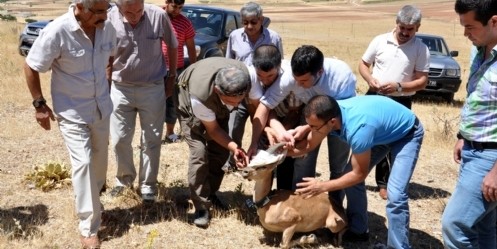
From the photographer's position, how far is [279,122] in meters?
4.25

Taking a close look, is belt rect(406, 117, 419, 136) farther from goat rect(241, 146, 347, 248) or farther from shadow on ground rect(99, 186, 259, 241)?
shadow on ground rect(99, 186, 259, 241)

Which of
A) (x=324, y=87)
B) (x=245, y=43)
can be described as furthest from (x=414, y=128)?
(x=245, y=43)

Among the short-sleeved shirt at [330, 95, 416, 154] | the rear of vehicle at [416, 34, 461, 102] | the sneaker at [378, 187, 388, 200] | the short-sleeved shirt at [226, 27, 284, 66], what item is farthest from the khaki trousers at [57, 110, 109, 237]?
the rear of vehicle at [416, 34, 461, 102]

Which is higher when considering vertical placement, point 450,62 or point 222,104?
point 222,104

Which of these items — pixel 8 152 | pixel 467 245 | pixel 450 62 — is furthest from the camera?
pixel 450 62

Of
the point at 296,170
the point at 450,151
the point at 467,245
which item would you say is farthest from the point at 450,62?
the point at 467,245

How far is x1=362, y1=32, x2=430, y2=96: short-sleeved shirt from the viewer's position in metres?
5.07

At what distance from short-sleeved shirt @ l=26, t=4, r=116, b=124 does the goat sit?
122cm

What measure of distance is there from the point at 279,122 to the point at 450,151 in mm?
3955

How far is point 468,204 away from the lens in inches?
116

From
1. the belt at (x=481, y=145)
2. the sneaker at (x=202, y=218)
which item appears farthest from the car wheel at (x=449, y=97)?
the belt at (x=481, y=145)

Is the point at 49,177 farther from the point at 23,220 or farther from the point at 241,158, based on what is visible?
the point at 241,158

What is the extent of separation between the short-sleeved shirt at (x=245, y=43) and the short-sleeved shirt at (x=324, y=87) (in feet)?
4.25

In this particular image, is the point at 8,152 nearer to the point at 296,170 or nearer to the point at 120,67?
the point at 120,67
